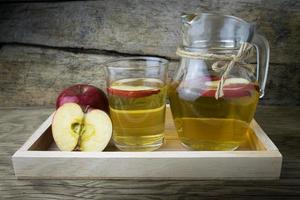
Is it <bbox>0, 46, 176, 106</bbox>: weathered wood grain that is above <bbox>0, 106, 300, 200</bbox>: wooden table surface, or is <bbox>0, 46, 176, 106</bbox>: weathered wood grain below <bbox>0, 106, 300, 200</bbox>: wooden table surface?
above

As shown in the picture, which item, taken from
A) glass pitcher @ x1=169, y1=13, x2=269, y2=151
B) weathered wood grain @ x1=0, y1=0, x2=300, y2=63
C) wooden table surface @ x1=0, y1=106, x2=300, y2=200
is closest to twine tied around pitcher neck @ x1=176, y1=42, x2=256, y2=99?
glass pitcher @ x1=169, y1=13, x2=269, y2=151

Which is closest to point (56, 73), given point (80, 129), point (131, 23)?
point (131, 23)

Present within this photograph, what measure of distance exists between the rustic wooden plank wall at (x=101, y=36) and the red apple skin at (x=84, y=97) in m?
0.19

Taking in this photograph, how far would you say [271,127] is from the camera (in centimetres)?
64

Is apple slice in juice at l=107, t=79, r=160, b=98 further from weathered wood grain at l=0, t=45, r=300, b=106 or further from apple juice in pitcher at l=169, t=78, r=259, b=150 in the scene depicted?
weathered wood grain at l=0, t=45, r=300, b=106

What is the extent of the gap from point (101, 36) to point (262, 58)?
34 cm

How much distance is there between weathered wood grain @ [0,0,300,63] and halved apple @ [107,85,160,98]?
0.83ft

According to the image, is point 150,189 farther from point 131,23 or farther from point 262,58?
point 131,23

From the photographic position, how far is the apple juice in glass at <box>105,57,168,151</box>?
19.4 inches

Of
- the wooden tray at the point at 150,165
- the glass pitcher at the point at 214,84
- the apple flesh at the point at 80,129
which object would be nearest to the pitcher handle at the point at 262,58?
the glass pitcher at the point at 214,84

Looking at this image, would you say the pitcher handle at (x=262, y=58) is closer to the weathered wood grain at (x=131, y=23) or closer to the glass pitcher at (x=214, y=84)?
the glass pitcher at (x=214, y=84)

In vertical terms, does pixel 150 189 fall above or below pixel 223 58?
below

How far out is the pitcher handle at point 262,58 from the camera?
1.69 feet

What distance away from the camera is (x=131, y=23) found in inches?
28.7
